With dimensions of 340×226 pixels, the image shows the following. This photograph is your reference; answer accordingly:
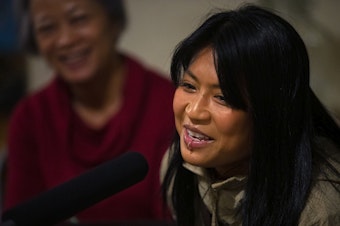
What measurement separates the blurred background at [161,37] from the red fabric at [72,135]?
0.07 m

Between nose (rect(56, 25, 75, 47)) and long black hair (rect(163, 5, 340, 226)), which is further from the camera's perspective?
nose (rect(56, 25, 75, 47))

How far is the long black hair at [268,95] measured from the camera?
527 mm

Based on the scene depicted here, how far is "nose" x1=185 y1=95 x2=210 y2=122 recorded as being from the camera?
538 millimetres

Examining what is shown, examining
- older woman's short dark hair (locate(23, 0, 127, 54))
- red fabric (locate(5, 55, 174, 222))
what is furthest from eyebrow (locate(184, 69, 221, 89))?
older woman's short dark hair (locate(23, 0, 127, 54))

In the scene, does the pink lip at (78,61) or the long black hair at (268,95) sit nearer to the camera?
the long black hair at (268,95)

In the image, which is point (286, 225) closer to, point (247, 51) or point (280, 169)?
point (280, 169)

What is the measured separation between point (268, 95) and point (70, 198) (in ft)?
0.62

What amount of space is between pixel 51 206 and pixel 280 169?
203 mm

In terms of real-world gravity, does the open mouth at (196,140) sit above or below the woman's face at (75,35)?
above

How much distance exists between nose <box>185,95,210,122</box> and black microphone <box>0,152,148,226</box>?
8 cm

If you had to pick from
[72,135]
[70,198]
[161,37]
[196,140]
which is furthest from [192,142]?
[161,37]

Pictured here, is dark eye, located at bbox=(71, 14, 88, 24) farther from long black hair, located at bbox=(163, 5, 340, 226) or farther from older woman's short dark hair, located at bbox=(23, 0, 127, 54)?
long black hair, located at bbox=(163, 5, 340, 226)

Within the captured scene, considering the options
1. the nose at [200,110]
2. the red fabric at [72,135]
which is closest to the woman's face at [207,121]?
the nose at [200,110]

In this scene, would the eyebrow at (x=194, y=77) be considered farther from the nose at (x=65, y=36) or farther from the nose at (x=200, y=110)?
the nose at (x=65, y=36)
